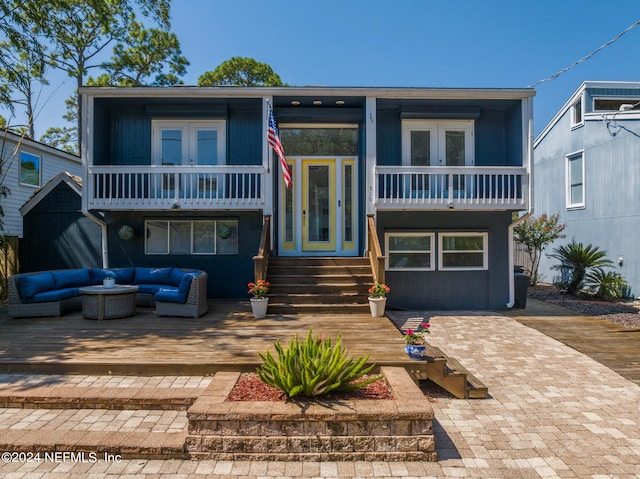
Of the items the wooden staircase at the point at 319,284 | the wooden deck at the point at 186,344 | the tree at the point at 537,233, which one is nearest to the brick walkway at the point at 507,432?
the wooden deck at the point at 186,344

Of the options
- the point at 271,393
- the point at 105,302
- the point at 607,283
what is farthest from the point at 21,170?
the point at 607,283

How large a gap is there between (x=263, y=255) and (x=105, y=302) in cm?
285

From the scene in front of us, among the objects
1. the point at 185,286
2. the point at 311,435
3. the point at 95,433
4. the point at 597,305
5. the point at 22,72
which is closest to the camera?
the point at 311,435

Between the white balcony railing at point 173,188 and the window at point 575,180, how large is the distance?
1068 centimetres

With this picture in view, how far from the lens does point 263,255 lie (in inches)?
286

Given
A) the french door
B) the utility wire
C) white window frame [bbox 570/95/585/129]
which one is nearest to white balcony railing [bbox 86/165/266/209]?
the french door

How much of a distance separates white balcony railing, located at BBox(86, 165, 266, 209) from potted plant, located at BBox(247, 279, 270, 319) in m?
2.15

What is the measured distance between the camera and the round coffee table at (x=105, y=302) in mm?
6581

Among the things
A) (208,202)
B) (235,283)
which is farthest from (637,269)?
(208,202)

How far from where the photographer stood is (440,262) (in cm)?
888

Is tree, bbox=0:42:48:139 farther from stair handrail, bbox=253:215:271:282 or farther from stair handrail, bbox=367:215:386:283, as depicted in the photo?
stair handrail, bbox=367:215:386:283

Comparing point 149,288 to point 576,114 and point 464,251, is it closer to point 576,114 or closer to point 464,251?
point 464,251

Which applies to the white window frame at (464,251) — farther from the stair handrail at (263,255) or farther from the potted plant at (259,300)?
the potted plant at (259,300)

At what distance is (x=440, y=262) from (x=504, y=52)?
9132 millimetres
